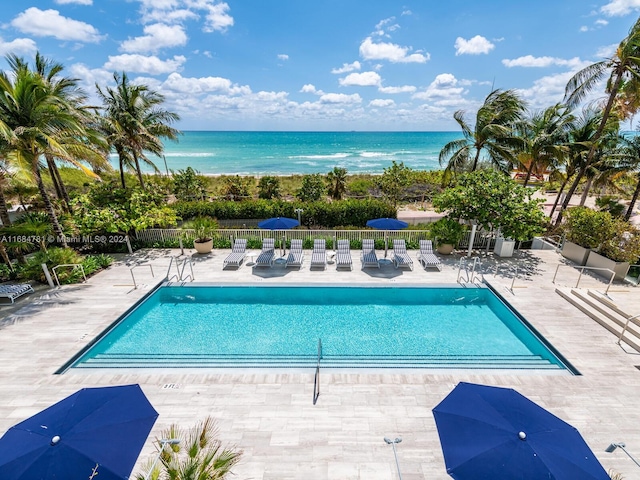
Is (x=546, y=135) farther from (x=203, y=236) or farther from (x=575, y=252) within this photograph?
(x=203, y=236)

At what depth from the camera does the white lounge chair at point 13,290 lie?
967 cm

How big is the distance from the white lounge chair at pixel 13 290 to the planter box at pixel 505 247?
17.9 meters

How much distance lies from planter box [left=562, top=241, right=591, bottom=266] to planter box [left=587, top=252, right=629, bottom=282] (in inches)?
7.6

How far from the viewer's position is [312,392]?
6445 mm

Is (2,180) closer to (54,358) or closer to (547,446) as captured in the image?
(54,358)

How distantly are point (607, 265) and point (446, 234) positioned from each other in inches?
219

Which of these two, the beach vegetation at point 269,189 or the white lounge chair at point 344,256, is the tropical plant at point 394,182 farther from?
the white lounge chair at point 344,256

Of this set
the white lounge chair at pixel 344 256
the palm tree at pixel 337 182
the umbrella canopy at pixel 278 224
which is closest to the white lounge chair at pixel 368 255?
the white lounge chair at pixel 344 256

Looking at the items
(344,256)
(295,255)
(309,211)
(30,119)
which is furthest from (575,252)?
(30,119)

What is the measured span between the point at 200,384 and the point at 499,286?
393 inches

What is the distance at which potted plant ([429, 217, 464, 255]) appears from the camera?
1341 centimetres

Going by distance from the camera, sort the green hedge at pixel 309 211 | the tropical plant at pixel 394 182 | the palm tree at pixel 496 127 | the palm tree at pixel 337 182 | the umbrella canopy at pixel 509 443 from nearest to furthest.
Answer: the umbrella canopy at pixel 509 443
the palm tree at pixel 496 127
the green hedge at pixel 309 211
the tropical plant at pixel 394 182
the palm tree at pixel 337 182

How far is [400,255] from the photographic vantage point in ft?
41.9

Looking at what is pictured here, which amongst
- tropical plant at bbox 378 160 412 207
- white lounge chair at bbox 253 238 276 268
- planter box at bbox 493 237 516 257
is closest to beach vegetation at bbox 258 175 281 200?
tropical plant at bbox 378 160 412 207
